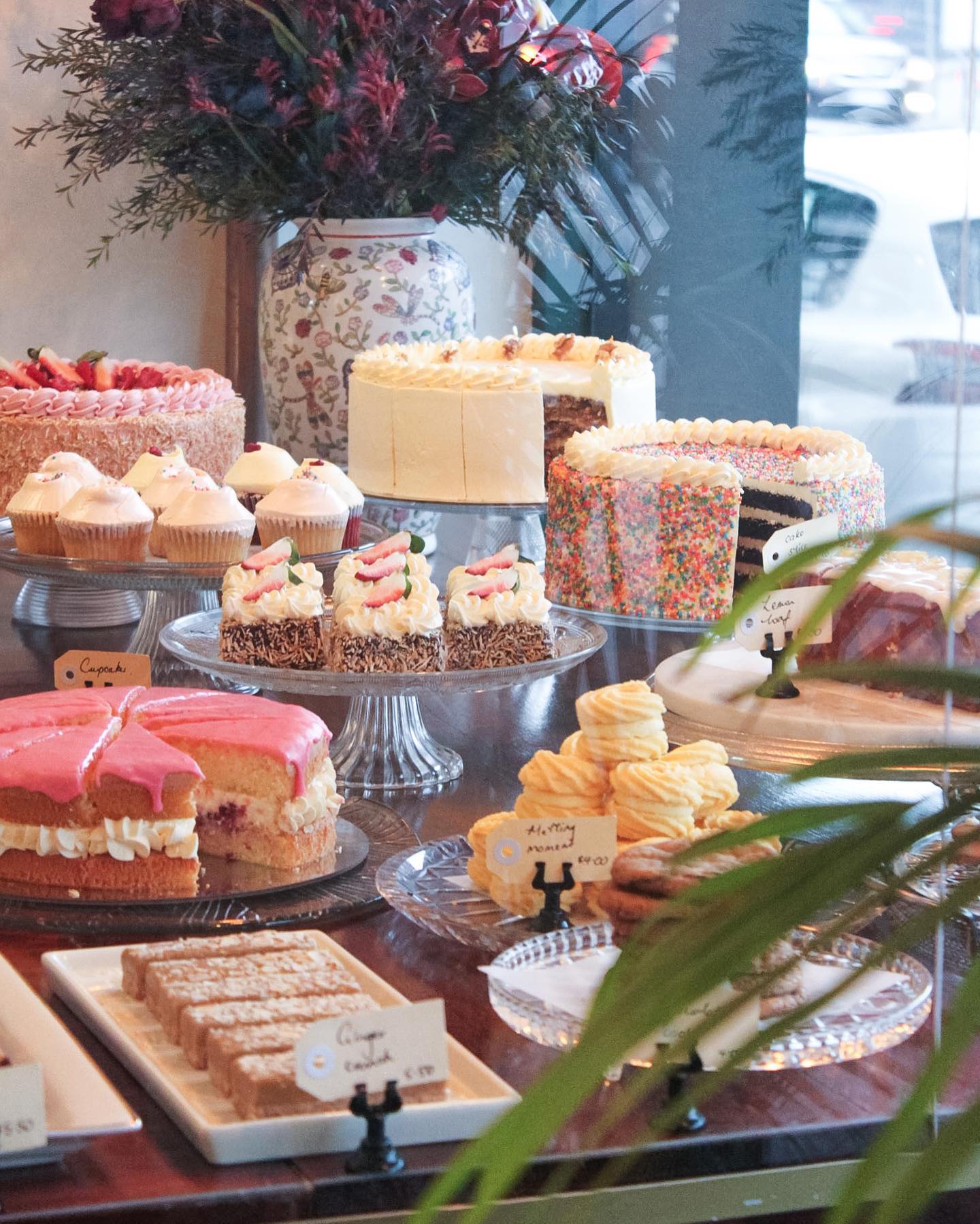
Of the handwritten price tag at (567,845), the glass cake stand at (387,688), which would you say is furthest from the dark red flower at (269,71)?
the handwritten price tag at (567,845)

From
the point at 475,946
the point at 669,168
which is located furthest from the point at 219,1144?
the point at 669,168

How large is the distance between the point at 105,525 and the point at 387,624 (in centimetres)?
63

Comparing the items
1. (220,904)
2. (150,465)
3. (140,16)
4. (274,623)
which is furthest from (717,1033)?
(140,16)

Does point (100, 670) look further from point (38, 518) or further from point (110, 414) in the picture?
point (110, 414)

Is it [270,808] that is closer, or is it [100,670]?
[270,808]

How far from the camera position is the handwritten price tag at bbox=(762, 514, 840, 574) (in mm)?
1592

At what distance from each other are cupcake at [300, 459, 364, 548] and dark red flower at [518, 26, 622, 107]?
0.61m

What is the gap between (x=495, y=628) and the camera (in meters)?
1.65

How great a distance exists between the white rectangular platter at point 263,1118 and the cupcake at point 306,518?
1.12 meters

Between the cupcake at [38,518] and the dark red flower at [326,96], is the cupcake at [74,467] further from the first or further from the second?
the dark red flower at [326,96]

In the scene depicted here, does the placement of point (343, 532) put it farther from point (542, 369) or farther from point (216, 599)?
point (542, 369)

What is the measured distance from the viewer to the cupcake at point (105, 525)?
2.07 meters

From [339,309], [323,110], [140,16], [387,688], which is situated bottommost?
[387,688]

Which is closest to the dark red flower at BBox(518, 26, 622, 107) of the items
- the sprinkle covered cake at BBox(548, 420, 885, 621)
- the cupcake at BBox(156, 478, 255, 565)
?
A: the sprinkle covered cake at BBox(548, 420, 885, 621)
